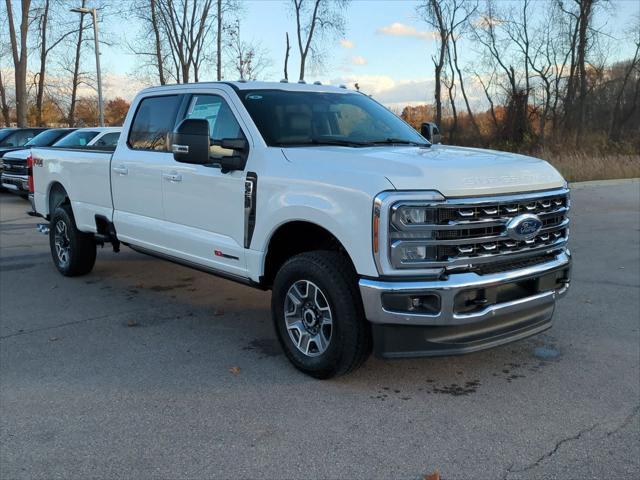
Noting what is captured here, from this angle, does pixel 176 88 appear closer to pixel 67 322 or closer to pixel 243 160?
pixel 243 160

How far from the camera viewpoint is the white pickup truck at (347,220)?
3.68 metres

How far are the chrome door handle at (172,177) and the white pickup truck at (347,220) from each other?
0.02m

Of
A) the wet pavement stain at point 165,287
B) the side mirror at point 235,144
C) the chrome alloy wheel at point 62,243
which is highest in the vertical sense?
the side mirror at point 235,144

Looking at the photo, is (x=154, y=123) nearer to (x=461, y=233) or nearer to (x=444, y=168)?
(x=444, y=168)

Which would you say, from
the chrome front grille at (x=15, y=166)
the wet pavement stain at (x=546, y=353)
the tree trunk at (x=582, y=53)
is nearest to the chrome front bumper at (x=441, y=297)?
the wet pavement stain at (x=546, y=353)

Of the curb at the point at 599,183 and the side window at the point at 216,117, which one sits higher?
the side window at the point at 216,117

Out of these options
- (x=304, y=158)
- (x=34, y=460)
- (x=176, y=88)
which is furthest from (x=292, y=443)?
(x=176, y=88)

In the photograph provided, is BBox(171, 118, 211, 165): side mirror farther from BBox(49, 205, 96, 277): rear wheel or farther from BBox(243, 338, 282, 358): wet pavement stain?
BBox(49, 205, 96, 277): rear wheel

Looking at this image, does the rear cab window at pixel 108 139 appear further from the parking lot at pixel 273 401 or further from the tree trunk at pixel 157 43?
the tree trunk at pixel 157 43

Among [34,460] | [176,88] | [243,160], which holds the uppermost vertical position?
[176,88]

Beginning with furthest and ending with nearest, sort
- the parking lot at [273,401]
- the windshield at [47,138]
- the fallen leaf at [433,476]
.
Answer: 1. the windshield at [47,138]
2. the parking lot at [273,401]
3. the fallen leaf at [433,476]

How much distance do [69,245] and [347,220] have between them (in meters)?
4.65

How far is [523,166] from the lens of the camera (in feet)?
13.6

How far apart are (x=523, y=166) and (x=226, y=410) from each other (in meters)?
2.52
